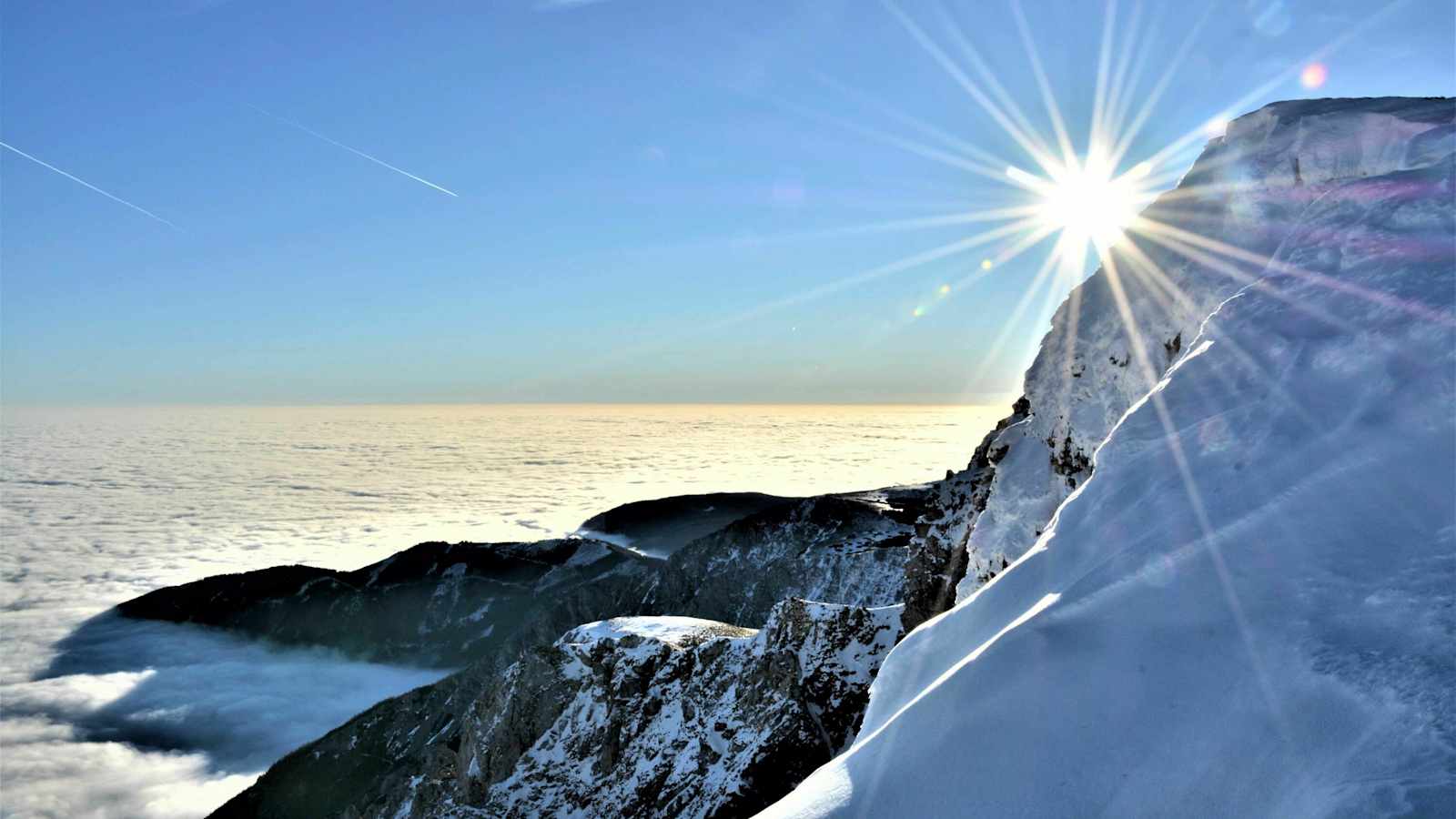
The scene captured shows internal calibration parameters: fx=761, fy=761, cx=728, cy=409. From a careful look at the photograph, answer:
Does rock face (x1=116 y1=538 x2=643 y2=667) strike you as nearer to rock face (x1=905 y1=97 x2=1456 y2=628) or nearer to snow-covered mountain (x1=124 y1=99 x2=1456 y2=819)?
rock face (x1=905 y1=97 x2=1456 y2=628)

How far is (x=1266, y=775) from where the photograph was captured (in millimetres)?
4113

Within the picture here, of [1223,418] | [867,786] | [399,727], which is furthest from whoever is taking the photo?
[399,727]

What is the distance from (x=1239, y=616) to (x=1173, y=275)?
12167 millimetres

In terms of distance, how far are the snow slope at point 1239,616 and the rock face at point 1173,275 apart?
4923 mm

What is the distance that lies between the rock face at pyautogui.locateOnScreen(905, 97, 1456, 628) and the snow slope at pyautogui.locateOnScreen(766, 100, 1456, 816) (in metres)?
4.92

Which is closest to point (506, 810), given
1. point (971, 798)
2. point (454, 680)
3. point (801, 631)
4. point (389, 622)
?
point (801, 631)

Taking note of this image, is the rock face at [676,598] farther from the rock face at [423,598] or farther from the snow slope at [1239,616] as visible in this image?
the snow slope at [1239,616]

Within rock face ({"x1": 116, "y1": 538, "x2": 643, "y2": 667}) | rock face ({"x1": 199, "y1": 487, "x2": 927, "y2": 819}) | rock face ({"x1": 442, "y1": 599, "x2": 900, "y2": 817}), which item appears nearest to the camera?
rock face ({"x1": 442, "y1": 599, "x2": 900, "y2": 817})

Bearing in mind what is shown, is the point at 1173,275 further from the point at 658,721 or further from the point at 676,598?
the point at 676,598

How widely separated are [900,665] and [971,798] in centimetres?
228

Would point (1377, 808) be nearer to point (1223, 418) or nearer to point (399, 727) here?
point (1223, 418)

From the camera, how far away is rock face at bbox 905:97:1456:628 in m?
12.2

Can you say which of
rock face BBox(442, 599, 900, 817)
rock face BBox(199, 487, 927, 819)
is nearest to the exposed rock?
rock face BBox(442, 599, 900, 817)

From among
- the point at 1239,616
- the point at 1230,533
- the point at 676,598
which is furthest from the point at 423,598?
the point at 1239,616
